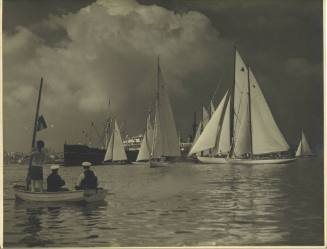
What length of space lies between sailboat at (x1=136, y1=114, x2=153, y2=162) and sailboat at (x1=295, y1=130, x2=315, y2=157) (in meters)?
0.81

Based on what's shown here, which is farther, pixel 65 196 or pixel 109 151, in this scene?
pixel 109 151

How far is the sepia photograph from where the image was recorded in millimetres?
2787

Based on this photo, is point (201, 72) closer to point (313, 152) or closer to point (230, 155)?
point (230, 155)

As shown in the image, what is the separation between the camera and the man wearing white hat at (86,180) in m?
2.84

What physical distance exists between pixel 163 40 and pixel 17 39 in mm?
781

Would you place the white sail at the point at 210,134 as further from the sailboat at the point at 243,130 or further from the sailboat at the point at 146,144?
the sailboat at the point at 146,144

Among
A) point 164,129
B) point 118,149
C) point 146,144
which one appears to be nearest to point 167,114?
point 164,129

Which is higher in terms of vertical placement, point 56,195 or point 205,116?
point 205,116

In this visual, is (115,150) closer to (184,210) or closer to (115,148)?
(115,148)

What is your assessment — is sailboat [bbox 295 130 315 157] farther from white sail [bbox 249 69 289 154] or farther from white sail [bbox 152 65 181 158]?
white sail [bbox 152 65 181 158]

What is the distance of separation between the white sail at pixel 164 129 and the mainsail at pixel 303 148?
2.16 feet

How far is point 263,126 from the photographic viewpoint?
9.66 feet

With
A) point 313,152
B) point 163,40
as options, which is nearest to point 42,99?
point 163,40

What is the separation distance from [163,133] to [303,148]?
77cm
